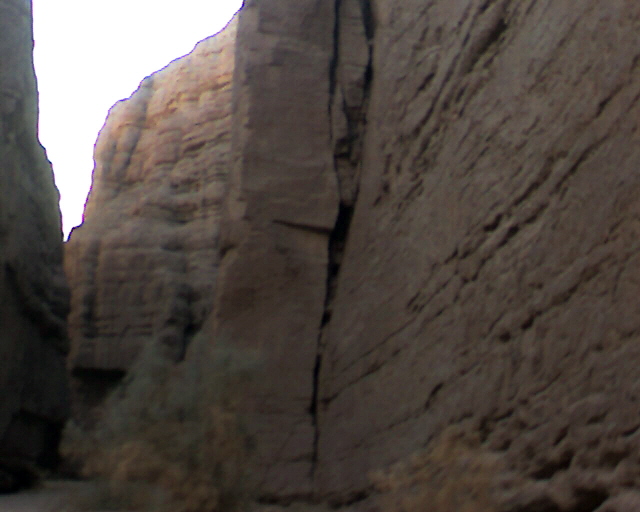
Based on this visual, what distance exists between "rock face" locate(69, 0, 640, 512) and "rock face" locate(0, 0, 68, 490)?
2.29 meters

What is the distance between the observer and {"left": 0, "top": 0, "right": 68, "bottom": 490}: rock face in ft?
34.5

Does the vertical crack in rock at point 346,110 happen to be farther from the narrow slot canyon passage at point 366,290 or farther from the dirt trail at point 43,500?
the dirt trail at point 43,500

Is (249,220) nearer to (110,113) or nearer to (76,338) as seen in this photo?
(76,338)

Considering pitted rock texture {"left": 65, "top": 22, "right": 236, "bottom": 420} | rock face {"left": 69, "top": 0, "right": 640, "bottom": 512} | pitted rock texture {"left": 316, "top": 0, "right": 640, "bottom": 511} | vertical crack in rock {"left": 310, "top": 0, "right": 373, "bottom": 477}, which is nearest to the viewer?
pitted rock texture {"left": 316, "top": 0, "right": 640, "bottom": 511}

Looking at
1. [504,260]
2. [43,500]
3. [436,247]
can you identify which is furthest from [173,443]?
[504,260]

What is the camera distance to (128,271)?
14859 mm

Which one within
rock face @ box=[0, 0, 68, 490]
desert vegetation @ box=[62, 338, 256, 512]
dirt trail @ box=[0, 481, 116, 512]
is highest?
rock face @ box=[0, 0, 68, 490]

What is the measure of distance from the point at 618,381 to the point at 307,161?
6.42 metres

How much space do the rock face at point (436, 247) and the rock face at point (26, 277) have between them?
7.50ft

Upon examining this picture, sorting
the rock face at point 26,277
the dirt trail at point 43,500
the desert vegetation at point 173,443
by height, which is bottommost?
the dirt trail at point 43,500

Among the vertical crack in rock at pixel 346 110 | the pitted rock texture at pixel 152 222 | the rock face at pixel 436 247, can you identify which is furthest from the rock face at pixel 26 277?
the vertical crack in rock at pixel 346 110

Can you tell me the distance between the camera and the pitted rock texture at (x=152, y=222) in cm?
1431

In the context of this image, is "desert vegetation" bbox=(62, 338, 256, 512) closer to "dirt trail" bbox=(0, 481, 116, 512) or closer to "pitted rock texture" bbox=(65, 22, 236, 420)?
"dirt trail" bbox=(0, 481, 116, 512)

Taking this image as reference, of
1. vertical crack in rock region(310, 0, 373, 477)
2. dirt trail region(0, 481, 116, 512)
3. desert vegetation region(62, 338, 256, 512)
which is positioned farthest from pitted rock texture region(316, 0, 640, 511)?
dirt trail region(0, 481, 116, 512)
